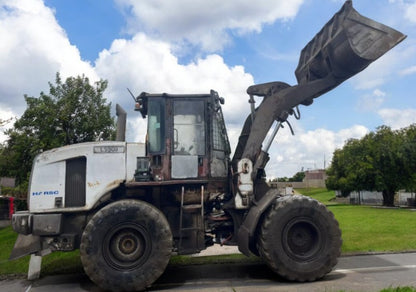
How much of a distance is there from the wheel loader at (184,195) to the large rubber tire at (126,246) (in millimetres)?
18

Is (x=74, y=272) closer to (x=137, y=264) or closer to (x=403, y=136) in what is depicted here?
(x=137, y=264)

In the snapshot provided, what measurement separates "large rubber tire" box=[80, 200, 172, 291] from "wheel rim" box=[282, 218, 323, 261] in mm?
2266

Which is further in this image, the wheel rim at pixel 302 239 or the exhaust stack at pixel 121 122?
the exhaust stack at pixel 121 122

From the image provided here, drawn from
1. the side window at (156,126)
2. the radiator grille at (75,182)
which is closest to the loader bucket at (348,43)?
the side window at (156,126)

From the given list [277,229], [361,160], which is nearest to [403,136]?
[361,160]

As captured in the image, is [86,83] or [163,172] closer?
[163,172]

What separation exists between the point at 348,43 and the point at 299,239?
3910 millimetres

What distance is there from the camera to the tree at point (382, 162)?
36.1 m

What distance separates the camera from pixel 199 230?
303 inches

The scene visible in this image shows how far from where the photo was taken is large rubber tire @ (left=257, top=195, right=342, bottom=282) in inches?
287

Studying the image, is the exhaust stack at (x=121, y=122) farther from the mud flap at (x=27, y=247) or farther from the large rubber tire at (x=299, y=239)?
the large rubber tire at (x=299, y=239)

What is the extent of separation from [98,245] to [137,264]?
0.78 meters

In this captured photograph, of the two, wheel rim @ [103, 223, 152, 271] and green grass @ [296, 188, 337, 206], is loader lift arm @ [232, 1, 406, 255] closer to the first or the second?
wheel rim @ [103, 223, 152, 271]

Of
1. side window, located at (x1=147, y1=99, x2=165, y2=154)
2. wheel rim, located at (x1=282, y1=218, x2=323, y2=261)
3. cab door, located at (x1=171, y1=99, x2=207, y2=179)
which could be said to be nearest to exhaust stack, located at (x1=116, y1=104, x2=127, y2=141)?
side window, located at (x1=147, y1=99, x2=165, y2=154)
